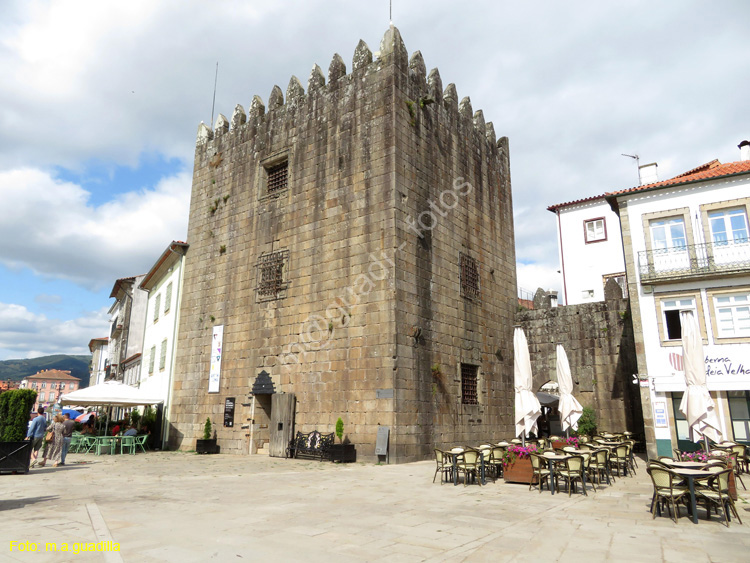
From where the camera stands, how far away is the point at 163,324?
931 inches

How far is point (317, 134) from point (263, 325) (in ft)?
22.2

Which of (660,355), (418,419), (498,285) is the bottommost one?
(418,419)

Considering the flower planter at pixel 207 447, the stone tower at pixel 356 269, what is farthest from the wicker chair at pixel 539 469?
the flower planter at pixel 207 447

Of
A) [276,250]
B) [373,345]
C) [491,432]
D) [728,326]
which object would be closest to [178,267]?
[276,250]

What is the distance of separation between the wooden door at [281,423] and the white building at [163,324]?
641 cm

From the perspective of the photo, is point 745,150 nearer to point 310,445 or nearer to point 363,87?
point 363,87

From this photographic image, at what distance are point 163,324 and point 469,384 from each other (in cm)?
1412

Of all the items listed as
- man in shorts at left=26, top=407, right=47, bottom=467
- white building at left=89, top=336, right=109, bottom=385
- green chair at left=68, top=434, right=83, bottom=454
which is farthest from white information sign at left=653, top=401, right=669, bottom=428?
white building at left=89, top=336, right=109, bottom=385

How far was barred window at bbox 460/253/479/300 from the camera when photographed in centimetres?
1827

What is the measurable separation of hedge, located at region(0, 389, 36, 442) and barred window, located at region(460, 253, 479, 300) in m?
13.2

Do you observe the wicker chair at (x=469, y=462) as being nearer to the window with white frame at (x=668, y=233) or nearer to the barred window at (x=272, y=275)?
the barred window at (x=272, y=275)

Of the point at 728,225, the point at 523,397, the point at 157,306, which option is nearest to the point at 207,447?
the point at 157,306

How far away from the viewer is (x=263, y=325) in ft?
58.0

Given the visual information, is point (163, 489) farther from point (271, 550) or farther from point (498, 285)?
point (498, 285)
